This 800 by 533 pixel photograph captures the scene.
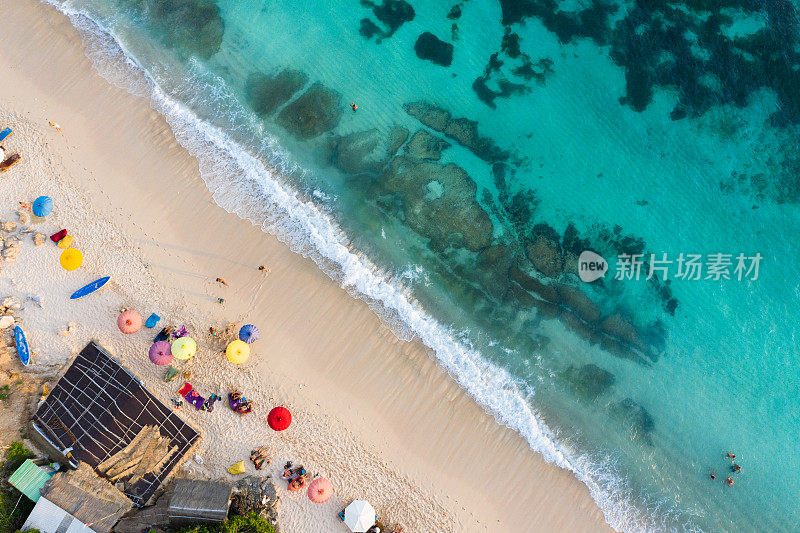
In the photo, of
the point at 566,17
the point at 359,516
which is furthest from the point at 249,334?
the point at 566,17

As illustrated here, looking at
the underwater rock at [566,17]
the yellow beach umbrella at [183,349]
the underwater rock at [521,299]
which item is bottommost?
the yellow beach umbrella at [183,349]

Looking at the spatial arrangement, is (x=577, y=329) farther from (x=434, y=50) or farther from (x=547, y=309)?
(x=434, y=50)

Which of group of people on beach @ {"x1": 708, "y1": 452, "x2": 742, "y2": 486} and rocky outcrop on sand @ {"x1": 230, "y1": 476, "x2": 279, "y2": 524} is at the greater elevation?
group of people on beach @ {"x1": 708, "y1": 452, "x2": 742, "y2": 486}

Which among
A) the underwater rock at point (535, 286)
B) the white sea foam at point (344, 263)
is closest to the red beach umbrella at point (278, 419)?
the white sea foam at point (344, 263)

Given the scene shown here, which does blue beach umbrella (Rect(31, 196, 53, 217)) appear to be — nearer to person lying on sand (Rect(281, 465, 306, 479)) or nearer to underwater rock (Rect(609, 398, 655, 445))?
person lying on sand (Rect(281, 465, 306, 479))

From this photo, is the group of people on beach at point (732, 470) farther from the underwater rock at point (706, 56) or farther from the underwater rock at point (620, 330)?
the underwater rock at point (706, 56)

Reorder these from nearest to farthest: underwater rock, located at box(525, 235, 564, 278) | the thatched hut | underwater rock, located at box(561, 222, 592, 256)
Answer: the thatched hut, underwater rock, located at box(525, 235, 564, 278), underwater rock, located at box(561, 222, 592, 256)

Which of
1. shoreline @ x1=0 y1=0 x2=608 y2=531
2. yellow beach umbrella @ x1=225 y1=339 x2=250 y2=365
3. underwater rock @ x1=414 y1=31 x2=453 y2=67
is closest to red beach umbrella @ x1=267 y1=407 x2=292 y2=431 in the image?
shoreline @ x1=0 y1=0 x2=608 y2=531
